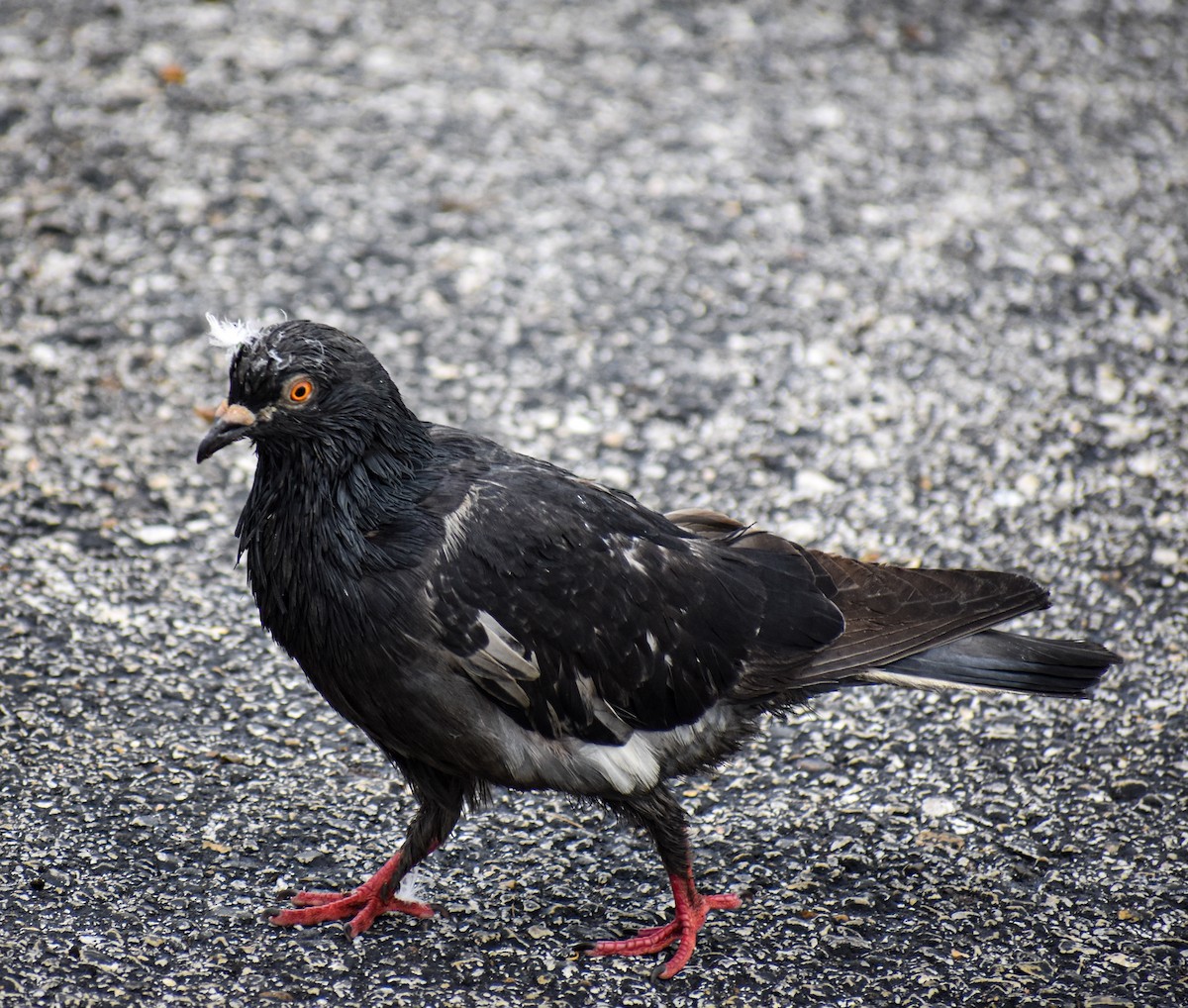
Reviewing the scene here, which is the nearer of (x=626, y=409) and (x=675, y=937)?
(x=675, y=937)

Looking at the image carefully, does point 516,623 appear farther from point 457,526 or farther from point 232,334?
point 232,334

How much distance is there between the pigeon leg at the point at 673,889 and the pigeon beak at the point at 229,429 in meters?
1.53

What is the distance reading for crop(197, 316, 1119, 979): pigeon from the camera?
369 centimetres

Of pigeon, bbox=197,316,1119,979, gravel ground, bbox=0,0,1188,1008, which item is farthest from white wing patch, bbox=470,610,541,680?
gravel ground, bbox=0,0,1188,1008

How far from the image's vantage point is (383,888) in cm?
399

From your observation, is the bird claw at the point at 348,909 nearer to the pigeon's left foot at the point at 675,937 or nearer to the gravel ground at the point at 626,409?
the gravel ground at the point at 626,409

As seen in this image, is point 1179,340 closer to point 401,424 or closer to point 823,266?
point 823,266

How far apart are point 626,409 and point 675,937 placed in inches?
114

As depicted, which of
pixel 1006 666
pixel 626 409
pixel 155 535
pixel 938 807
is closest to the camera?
pixel 1006 666

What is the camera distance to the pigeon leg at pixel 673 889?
A: 392 centimetres

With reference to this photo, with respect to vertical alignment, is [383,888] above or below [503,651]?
below

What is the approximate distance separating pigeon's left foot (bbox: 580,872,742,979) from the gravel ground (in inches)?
2.7

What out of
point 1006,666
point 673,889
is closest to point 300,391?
point 673,889

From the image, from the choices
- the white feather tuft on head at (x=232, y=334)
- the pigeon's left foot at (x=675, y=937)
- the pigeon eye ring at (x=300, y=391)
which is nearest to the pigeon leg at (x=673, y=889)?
the pigeon's left foot at (x=675, y=937)
